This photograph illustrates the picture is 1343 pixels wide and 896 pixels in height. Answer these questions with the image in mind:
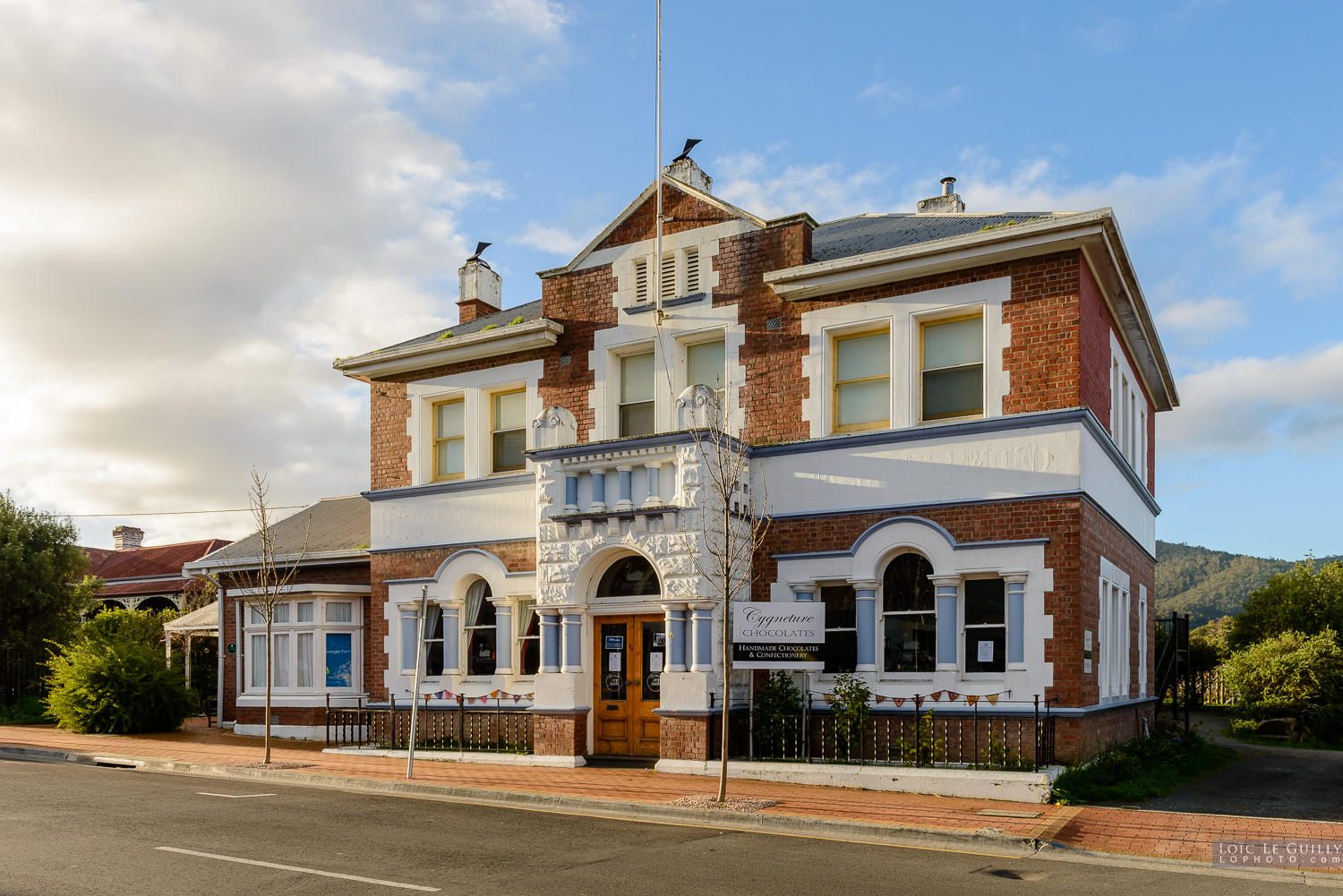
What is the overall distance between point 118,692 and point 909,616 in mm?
17122

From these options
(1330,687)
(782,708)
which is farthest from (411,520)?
(1330,687)

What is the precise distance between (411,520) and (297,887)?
12.1 meters

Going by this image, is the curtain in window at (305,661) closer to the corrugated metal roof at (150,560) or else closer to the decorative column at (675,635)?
the decorative column at (675,635)

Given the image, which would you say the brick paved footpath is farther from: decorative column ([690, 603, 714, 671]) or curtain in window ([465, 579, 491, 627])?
curtain in window ([465, 579, 491, 627])

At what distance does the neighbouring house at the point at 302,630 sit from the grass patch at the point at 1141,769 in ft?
40.8

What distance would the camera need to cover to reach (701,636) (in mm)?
15734

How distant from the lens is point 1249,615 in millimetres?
28672

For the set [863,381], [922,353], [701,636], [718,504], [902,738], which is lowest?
[902,738]

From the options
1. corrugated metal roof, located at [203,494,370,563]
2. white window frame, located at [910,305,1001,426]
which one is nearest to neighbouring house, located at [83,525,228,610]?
corrugated metal roof, located at [203,494,370,563]

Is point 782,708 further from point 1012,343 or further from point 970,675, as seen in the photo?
point 1012,343

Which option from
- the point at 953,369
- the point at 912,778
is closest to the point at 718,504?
the point at 953,369

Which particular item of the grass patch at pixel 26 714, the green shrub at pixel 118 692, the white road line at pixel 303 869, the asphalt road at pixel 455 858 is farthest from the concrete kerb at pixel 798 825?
the grass patch at pixel 26 714

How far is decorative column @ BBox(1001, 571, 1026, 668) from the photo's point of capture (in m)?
14.6

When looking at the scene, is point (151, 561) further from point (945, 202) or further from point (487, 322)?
point (945, 202)
